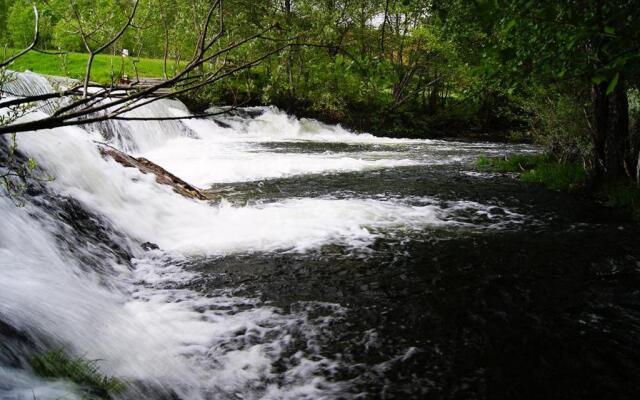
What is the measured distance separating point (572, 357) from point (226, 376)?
3.19 meters

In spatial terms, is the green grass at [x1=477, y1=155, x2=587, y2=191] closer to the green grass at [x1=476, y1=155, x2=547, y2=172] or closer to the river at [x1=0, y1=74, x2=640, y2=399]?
the green grass at [x1=476, y1=155, x2=547, y2=172]

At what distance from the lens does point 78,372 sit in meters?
3.45

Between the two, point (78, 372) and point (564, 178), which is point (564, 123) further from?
point (78, 372)

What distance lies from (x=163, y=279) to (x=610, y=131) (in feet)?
33.0

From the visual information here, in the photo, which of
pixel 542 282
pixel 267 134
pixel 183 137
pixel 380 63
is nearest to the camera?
pixel 380 63

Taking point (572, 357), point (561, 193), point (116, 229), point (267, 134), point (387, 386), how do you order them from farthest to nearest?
point (267, 134) → point (561, 193) → point (116, 229) → point (572, 357) → point (387, 386)

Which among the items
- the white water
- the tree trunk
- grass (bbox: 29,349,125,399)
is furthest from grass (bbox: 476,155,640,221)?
grass (bbox: 29,349,125,399)

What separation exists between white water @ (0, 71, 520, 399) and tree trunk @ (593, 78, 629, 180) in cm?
325

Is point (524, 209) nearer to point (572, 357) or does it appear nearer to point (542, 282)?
point (542, 282)

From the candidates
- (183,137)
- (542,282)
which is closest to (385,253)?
(542,282)

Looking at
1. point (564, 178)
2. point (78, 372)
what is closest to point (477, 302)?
point (78, 372)

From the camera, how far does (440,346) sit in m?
4.67

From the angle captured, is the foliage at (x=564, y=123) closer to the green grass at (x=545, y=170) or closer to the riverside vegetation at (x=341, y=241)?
the riverside vegetation at (x=341, y=241)

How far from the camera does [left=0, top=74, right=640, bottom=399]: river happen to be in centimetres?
402
